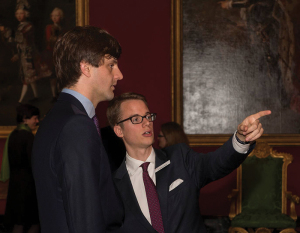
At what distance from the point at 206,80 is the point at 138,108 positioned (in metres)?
3.58

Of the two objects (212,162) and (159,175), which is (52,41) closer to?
(159,175)

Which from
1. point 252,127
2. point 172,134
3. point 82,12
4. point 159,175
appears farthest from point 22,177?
point 252,127

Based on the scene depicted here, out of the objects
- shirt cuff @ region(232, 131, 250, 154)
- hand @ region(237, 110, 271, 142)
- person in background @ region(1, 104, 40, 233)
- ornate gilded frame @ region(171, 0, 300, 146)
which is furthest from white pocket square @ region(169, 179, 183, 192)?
ornate gilded frame @ region(171, 0, 300, 146)

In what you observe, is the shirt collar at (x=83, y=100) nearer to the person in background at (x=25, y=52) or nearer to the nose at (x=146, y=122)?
the nose at (x=146, y=122)

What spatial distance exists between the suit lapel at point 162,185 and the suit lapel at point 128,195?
0.12 meters

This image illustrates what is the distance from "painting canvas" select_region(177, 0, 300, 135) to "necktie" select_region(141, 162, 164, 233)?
3.66 meters

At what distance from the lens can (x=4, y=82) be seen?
6008 millimetres

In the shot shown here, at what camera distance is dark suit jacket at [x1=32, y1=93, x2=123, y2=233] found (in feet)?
3.92

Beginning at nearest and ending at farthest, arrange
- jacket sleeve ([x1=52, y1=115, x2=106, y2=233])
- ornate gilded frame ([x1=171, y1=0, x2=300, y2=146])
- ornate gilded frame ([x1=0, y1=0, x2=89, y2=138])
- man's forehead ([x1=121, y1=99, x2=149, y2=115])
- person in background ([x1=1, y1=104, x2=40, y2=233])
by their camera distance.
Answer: jacket sleeve ([x1=52, y1=115, x2=106, y2=233]), man's forehead ([x1=121, y1=99, x2=149, y2=115]), person in background ([x1=1, y1=104, x2=40, y2=233]), ornate gilded frame ([x1=171, y1=0, x2=300, y2=146]), ornate gilded frame ([x1=0, y1=0, x2=89, y2=138])

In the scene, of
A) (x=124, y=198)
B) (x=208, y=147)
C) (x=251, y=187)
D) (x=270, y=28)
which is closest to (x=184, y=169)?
(x=124, y=198)

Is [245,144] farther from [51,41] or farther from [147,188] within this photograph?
[51,41]

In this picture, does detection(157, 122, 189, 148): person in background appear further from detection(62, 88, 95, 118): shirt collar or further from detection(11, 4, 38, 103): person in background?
detection(62, 88, 95, 118): shirt collar

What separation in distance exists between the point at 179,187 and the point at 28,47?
15.1 ft

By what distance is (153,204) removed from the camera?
7.22 ft
